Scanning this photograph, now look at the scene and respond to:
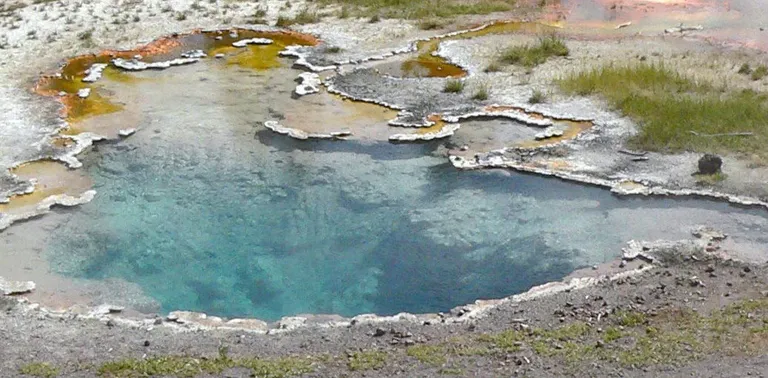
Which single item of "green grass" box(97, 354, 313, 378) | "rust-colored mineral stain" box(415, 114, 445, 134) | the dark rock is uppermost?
"green grass" box(97, 354, 313, 378)

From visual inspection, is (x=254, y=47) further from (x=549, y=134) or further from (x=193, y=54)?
(x=549, y=134)

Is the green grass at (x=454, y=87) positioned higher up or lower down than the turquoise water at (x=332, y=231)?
higher up

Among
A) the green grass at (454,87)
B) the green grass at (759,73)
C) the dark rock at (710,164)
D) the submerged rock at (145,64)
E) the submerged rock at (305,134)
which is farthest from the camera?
the submerged rock at (145,64)

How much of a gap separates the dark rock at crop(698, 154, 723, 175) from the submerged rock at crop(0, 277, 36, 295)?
329 inches

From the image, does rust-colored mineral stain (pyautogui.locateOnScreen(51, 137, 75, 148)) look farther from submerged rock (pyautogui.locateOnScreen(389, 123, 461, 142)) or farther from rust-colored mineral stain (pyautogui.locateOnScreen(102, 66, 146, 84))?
submerged rock (pyautogui.locateOnScreen(389, 123, 461, 142))

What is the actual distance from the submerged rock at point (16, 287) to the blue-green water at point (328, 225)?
56 cm

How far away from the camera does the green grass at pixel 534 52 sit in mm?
16438

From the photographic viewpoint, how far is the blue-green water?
941cm

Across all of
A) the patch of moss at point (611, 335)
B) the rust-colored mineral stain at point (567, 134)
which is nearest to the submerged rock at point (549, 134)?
the rust-colored mineral stain at point (567, 134)

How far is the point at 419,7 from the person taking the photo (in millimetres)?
21047

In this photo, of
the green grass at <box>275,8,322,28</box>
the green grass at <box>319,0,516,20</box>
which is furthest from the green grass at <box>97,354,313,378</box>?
the green grass at <box>319,0,516,20</box>

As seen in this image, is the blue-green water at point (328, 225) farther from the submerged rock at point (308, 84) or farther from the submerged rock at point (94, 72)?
the submerged rock at point (94, 72)

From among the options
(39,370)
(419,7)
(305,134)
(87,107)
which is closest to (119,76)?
(87,107)

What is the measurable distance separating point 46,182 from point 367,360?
253 inches
